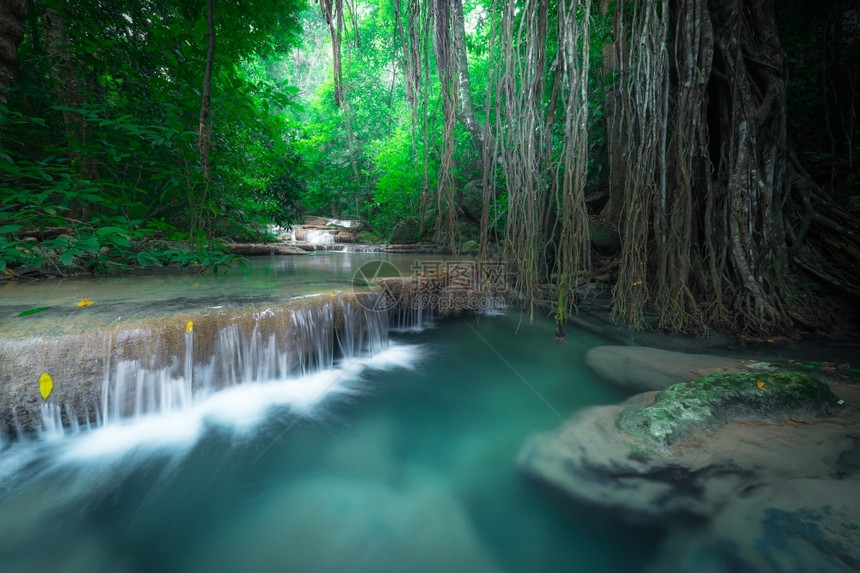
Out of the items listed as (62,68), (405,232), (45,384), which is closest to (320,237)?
(405,232)

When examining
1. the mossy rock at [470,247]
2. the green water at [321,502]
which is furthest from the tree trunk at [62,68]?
the mossy rock at [470,247]

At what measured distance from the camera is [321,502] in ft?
5.72

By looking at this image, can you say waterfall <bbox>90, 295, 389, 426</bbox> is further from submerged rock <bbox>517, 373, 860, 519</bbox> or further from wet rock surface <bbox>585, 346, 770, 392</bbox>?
wet rock surface <bbox>585, 346, 770, 392</bbox>

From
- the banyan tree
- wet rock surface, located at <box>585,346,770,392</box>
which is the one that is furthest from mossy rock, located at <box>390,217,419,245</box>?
wet rock surface, located at <box>585,346,770,392</box>

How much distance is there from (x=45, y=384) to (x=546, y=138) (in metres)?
3.29

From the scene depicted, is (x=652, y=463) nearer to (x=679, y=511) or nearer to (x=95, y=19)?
(x=679, y=511)

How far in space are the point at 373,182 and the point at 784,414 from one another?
13421 millimetres

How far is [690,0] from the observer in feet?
8.87

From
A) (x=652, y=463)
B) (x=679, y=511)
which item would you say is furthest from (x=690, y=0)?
(x=679, y=511)

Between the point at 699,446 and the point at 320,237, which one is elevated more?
the point at 320,237

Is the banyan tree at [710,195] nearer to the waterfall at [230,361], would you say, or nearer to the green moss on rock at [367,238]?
the waterfall at [230,361]

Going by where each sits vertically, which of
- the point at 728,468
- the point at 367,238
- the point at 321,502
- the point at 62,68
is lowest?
the point at 321,502

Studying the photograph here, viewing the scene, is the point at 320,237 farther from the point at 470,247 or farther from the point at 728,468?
the point at 728,468

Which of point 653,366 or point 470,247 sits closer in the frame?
point 653,366
